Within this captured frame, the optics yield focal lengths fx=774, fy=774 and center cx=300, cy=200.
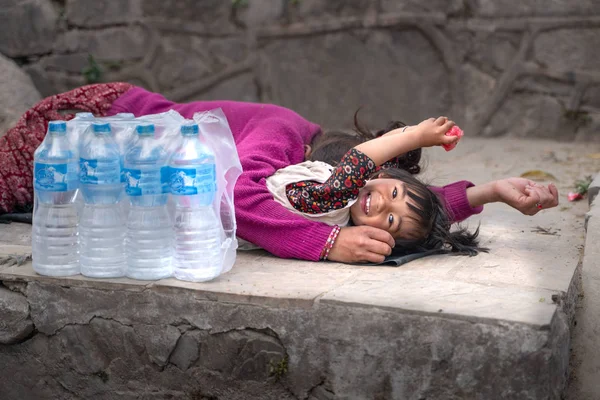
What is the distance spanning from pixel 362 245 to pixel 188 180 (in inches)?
24.8

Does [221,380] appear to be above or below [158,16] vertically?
below

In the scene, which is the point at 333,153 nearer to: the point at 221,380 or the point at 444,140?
the point at 444,140

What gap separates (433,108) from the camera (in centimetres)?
557

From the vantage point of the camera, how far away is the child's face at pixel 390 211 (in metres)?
2.67

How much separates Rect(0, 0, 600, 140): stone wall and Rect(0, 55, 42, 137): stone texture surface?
2.39ft

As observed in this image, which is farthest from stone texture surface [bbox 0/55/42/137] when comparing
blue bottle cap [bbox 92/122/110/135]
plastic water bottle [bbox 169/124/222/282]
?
plastic water bottle [bbox 169/124/222/282]

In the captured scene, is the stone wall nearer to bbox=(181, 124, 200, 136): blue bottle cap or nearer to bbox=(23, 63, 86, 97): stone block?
bbox=(23, 63, 86, 97): stone block

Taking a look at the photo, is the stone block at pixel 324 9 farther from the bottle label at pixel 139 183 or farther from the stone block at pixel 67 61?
the bottle label at pixel 139 183

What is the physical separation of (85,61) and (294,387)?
3.97 metres

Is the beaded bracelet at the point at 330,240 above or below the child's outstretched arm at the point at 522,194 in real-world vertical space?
below

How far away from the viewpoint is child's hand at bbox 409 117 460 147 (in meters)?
2.60

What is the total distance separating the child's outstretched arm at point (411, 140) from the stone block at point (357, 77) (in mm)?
2952

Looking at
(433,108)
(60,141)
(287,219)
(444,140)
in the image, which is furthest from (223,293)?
(433,108)

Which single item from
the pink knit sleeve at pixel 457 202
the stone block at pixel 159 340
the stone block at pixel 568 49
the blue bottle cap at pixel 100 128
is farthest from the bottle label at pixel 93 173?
the stone block at pixel 568 49
